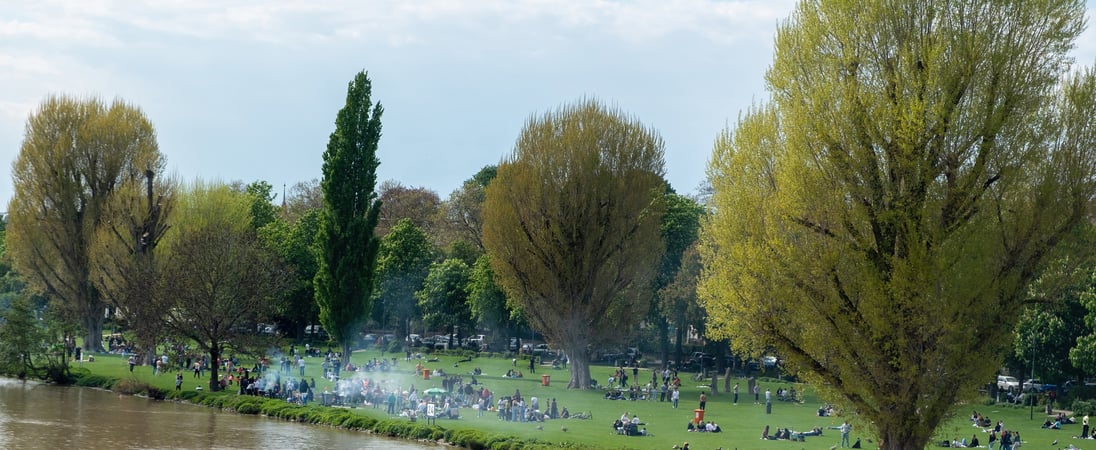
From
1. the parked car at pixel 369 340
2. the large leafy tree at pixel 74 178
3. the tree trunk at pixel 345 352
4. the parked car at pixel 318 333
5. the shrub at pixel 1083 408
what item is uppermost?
the large leafy tree at pixel 74 178

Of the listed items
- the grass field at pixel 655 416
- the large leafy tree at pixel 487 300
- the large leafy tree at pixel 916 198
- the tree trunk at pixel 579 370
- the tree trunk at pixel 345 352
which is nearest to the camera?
the large leafy tree at pixel 916 198

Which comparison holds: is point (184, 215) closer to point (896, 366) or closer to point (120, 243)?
point (120, 243)

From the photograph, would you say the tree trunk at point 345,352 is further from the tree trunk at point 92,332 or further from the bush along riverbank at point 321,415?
the tree trunk at point 92,332

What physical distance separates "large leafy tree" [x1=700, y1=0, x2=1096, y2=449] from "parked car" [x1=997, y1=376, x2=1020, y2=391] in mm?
45237

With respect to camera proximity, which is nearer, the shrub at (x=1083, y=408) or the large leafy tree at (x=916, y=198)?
the large leafy tree at (x=916, y=198)

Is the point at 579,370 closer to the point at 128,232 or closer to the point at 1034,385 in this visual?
the point at 1034,385

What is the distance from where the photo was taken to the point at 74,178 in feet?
260

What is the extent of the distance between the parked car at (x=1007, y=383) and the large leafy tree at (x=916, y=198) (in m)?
45.2

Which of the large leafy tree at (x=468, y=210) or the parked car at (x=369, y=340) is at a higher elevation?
the large leafy tree at (x=468, y=210)

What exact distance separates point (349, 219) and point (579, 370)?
16.3 m

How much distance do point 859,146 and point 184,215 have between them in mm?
62821

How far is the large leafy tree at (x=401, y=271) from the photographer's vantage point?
96875 millimetres

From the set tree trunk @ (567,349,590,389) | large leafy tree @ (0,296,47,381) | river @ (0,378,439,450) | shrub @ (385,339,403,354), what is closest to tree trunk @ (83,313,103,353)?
large leafy tree @ (0,296,47,381)

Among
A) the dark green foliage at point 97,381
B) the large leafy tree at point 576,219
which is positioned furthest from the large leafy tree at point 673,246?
the dark green foliage at point 97,381
